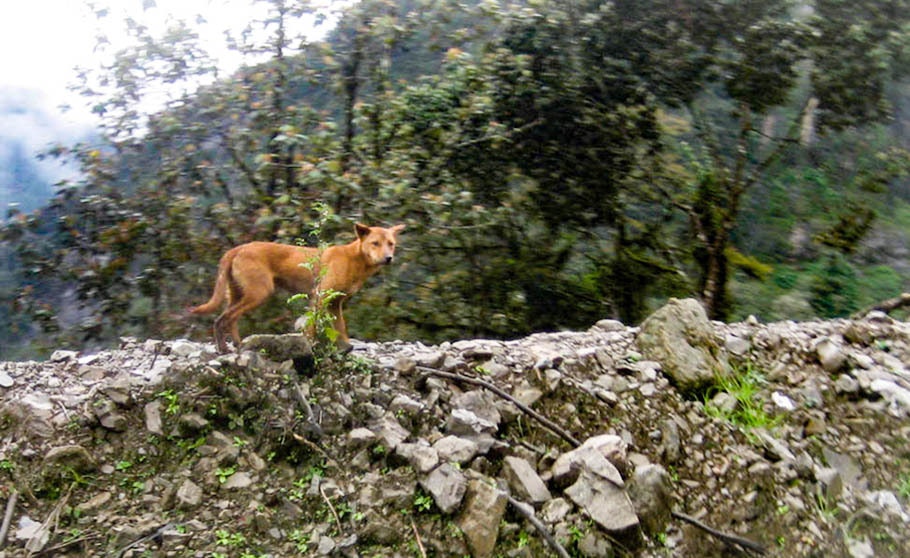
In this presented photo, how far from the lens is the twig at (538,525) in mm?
3794

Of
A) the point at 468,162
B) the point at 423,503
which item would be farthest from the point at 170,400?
the point at 468,162

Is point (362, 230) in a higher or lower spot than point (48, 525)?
lower

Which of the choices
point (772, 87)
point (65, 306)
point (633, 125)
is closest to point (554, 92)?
point (633, 125)

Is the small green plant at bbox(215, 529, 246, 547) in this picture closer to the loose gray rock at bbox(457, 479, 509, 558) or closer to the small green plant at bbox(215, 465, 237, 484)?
the small green plant at bbox(215, 465, 237, 484)

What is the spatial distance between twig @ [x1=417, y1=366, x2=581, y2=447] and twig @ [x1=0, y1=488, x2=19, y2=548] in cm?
220

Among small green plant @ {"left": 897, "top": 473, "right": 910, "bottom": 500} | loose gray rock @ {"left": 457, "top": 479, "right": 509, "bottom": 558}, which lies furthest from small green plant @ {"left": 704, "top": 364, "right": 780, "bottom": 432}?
loose gray rock @ {"left": 457, "top": 479, "right": 509, "bottom": 558}

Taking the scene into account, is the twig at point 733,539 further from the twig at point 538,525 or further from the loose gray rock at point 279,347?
the loose gray rock at point 279,347

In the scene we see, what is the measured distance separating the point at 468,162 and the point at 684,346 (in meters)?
4.49

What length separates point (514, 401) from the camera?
459cm

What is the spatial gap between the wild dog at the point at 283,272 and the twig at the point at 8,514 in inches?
81.9

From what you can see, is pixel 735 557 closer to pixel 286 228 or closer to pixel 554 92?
pixel 286 228

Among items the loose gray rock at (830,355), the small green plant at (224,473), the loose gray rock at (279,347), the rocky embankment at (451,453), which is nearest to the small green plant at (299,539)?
the rocky embankment at (451,453)

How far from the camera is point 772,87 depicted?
31.7ft

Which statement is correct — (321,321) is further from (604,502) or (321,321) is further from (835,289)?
(835,289)
